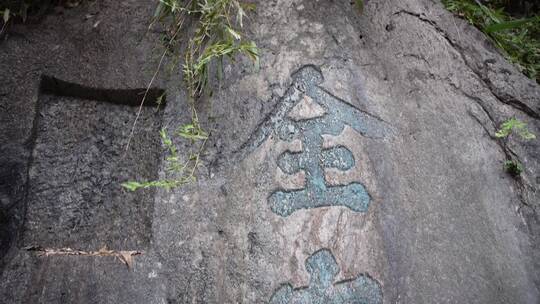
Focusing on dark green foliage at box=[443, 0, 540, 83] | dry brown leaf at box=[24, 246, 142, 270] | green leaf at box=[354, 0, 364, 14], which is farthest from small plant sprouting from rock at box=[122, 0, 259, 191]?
dark green foliage at box=[443, 0, 540, 83]

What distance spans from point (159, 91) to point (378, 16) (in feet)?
3.04

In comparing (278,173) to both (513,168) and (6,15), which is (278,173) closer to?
(513,168)

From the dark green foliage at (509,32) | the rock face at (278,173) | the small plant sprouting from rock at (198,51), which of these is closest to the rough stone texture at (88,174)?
the rock face at (278,173)

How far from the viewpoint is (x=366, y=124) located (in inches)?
66.1

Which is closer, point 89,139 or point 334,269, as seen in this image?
point 334,269

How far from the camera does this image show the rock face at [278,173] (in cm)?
154

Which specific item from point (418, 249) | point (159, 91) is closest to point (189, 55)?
point (159, 91)

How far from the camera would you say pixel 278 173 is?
1.59 meters

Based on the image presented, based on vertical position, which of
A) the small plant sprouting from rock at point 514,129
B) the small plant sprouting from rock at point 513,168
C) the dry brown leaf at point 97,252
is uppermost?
the small plant sprouting from rock at point 514,129

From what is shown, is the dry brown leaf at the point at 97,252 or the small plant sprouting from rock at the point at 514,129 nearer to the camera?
the dry brown leaf at the point at 97,252

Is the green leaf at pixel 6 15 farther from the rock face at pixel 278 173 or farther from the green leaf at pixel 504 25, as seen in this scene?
the green leaf at pixel 504 25

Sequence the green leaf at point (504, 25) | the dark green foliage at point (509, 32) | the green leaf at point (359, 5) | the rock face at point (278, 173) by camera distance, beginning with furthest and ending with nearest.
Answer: the dark green foliage at point (509, 32), the green leaf at point (504, 25), the green leaf at point (359, 5), the rock face at point (278, 173)

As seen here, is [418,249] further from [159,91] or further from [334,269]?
[159,91]

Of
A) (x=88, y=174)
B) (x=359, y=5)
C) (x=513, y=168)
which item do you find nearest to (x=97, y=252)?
(x=88, y=174)
